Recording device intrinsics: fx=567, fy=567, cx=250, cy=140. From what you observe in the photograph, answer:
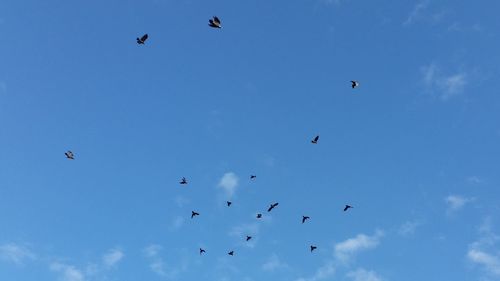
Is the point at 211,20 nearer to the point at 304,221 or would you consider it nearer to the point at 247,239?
the point at 304,221

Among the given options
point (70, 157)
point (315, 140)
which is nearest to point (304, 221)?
point (315, 140)

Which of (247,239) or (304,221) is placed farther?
(247,239)

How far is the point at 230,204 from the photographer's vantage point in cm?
6169

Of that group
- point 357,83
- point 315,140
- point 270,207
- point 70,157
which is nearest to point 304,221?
point 270,207

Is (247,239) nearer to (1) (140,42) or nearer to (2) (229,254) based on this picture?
(2) (229,254)

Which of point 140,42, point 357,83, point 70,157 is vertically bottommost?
point 70,157

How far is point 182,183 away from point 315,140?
556 inches

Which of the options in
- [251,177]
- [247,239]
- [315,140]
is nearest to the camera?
[315,140]

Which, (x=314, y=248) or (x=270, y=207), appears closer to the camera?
(x=270, y=207)

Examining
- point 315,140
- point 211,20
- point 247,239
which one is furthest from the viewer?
point 247,239

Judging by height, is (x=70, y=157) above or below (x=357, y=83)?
below

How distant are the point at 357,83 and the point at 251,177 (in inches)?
641

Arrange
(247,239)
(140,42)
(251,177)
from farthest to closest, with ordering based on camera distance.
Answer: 1. (247,239)
2. (251,177)
3. (140,42)

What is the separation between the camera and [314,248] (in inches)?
2494
